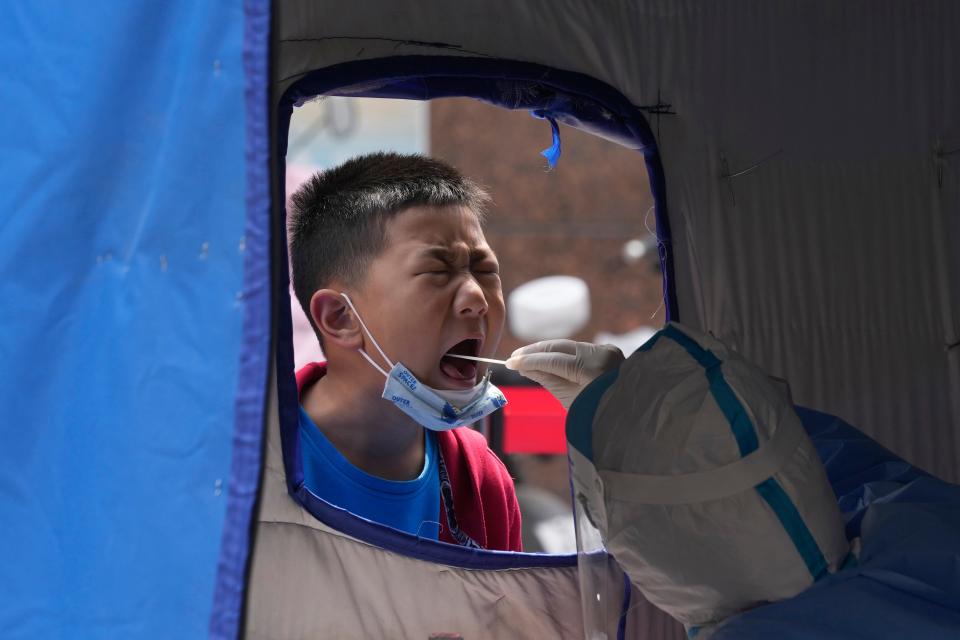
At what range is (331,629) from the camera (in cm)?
145

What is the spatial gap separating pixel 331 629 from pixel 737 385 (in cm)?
71

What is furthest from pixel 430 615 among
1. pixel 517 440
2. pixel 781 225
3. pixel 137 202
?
pixel 517 440

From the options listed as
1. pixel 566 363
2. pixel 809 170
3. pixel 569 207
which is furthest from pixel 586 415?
pixel 569 207

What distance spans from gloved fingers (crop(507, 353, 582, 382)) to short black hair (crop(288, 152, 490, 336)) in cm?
40

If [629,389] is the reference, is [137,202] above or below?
above

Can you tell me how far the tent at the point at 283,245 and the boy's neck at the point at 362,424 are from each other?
36 cm

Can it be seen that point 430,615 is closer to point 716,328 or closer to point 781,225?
point 716,328

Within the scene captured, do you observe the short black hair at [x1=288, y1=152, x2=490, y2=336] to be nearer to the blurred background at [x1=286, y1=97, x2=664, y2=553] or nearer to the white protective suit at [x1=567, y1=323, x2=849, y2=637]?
the white protective suit at [x1=567, y1=323, x2=849, y2=637]

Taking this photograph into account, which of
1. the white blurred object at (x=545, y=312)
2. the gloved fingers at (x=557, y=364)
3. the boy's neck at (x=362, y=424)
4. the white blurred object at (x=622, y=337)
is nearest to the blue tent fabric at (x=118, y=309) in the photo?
the gloved fingers at (x=557, y=364)

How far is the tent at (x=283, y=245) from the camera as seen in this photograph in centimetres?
98

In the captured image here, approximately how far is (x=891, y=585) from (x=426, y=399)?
84cm

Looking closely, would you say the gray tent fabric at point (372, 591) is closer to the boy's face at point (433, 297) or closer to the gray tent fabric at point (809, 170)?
the boy's face at point (433, 297)

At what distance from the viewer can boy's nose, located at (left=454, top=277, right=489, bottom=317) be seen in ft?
5.60

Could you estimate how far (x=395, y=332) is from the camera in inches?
67.7
